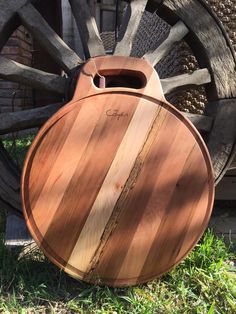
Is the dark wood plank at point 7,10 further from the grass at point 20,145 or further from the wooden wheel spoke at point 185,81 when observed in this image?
the grass at point 20,145

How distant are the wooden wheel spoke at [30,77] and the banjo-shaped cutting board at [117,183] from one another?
0.83 feet

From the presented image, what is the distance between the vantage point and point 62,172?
1.59 metres

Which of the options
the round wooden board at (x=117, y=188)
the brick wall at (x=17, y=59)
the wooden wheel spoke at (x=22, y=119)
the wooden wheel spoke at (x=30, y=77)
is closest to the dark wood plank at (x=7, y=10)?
the wooden wheel spoke at (x=30, y=77)

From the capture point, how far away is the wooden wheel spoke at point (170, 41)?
1961 mm

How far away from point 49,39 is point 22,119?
42 centimetres

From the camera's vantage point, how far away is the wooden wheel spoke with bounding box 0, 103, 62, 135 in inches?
74.2

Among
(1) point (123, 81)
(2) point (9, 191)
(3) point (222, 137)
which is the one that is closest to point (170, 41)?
(1) point (123, 81)

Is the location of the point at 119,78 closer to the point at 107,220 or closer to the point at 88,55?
the point at 88,55

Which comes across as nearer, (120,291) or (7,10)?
(120,291)

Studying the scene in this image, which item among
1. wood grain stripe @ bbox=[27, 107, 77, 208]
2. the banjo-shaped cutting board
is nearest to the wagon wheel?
the banjo-shaped cutting board

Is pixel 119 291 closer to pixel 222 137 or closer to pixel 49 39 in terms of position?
pixel 222 137

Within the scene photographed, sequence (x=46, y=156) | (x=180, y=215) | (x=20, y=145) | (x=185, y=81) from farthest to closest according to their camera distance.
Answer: (x=20, y=145), (x=185, y=81), (x=180, y=215), (x=46, y=156)

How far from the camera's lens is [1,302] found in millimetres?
1663
